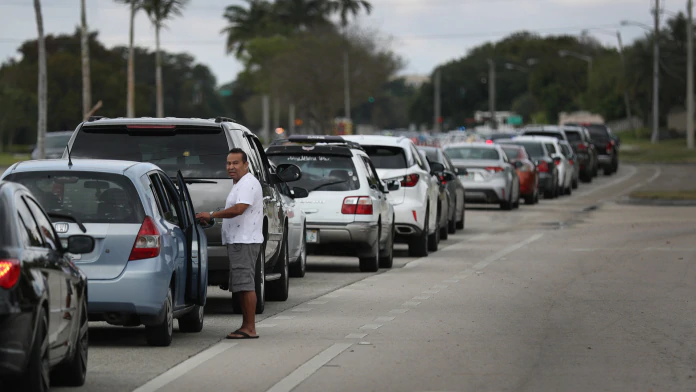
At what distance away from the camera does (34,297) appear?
7.96 metres

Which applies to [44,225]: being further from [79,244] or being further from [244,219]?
[244,219]

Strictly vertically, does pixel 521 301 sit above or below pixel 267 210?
below

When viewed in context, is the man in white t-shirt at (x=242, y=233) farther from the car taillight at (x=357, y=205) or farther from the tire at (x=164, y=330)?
the car taillight at (x=357, y=205)

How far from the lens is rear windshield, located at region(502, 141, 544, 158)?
42.0 m

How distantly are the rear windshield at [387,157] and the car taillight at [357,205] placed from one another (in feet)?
11.5

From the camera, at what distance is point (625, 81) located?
98438mm

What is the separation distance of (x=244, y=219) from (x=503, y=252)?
11.3 metres

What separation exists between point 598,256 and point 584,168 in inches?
1191

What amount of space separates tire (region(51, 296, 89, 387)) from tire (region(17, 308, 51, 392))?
1022 millimetres

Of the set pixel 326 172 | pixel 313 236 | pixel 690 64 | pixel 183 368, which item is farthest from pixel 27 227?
pixel 690 64

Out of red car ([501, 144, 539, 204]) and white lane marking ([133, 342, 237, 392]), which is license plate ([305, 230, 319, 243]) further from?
red car ([501, 144, 539, 204])

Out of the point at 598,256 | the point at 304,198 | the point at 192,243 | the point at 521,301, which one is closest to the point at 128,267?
the point at 192,243

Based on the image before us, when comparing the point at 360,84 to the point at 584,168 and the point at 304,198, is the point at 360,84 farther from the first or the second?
the point at 304,198

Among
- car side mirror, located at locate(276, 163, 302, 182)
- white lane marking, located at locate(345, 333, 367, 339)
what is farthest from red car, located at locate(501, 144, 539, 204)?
white lane marking, located at locate(345, 333, 367, 339)
